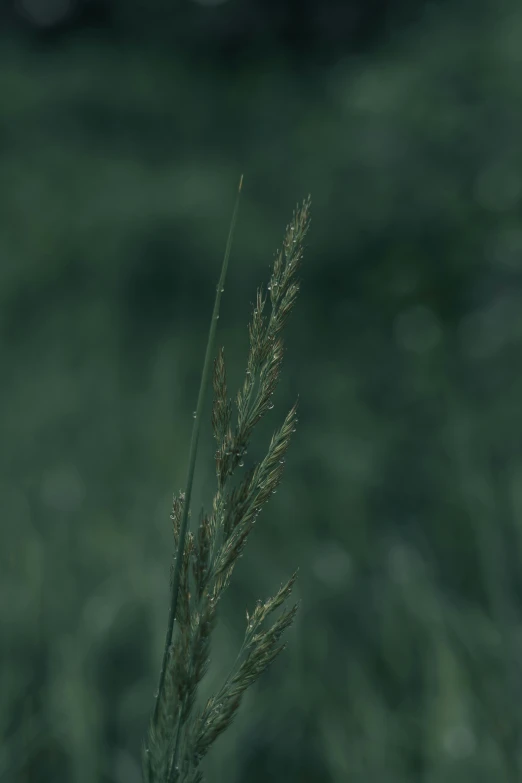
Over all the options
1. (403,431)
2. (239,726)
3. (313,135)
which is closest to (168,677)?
(239,726)

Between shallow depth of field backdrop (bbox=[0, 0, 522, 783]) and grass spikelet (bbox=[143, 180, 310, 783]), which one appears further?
shallow depth of field backdrop (bbox=[0, 0, 522, 783])

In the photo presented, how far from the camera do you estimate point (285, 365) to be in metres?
2.88

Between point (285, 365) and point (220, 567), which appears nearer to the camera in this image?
point (220, 567)

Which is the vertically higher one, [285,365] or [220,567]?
[220,567]

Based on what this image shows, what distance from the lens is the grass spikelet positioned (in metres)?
0.69

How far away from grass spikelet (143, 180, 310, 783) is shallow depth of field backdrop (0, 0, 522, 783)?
0.66 meters

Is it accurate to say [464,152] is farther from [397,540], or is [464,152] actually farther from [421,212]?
[397,540]

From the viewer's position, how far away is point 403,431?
2.64m

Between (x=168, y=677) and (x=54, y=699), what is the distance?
1183 millimetres

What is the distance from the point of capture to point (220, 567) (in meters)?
0.71

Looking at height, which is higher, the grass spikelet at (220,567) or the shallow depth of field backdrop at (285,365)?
the grass spikelet at (220,567)

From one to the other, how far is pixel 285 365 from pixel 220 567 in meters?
2.19

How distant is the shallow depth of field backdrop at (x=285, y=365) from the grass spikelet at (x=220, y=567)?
2.16 feet

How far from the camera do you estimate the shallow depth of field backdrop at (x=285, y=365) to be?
179 centimetres
